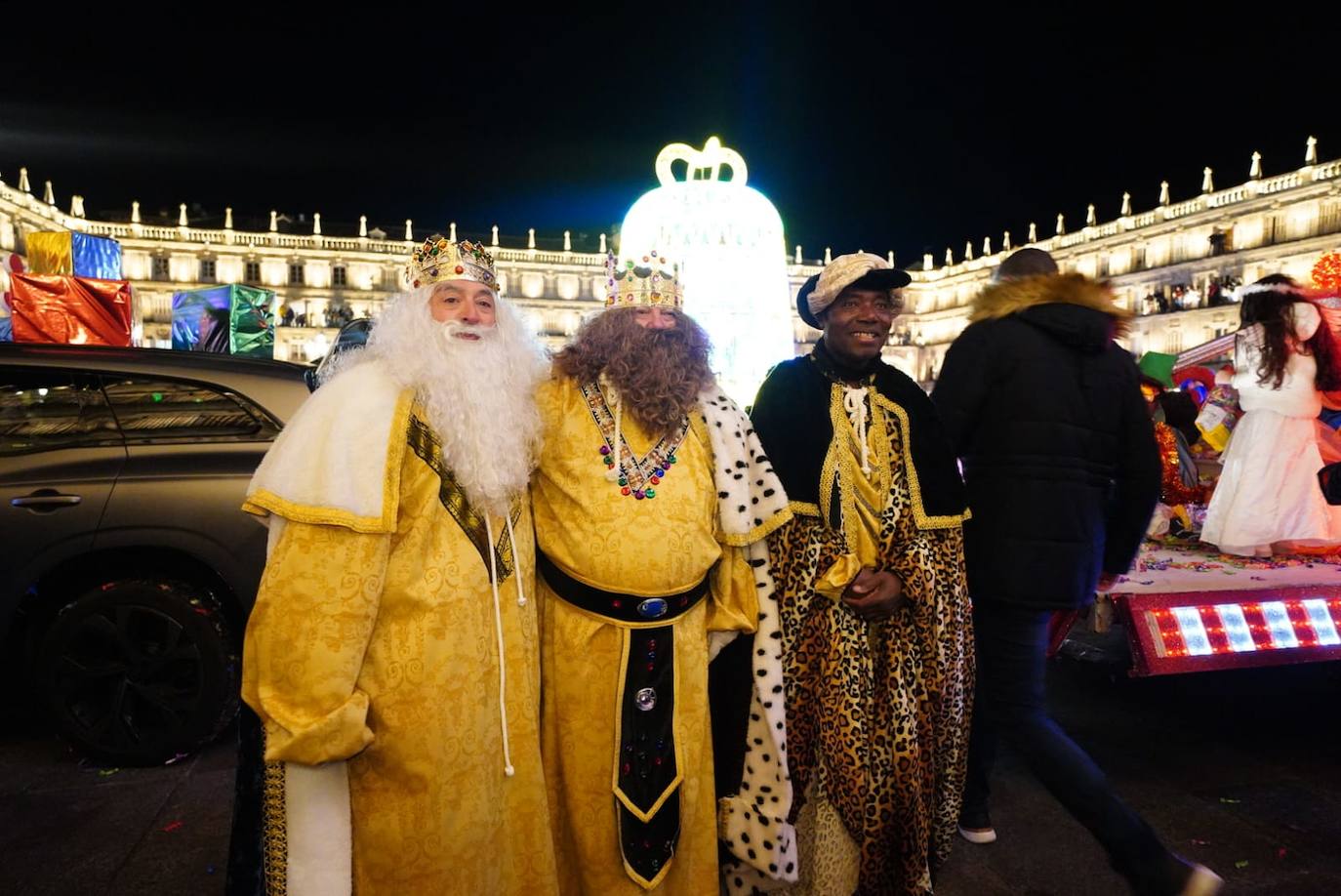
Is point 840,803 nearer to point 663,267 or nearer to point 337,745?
point 337,745

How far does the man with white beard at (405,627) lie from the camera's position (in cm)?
166

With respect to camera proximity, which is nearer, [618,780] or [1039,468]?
[618,780]

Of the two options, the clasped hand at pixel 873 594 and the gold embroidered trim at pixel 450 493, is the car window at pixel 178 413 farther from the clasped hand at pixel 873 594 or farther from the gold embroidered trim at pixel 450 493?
the clasped hand at pixel 873 594

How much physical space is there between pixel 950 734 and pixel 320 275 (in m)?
72.1

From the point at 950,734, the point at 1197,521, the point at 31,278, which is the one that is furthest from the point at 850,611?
the point at 31,278

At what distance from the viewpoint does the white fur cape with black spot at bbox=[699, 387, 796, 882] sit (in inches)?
87.7

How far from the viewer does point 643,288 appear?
7.55 ft

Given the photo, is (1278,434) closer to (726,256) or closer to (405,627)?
(405,627)

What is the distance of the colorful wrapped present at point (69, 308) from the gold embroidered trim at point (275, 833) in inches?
223

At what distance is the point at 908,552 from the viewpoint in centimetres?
240

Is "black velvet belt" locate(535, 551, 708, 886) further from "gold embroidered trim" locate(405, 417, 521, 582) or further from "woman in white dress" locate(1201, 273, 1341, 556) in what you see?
"woman in white dress" locate(1201, 273, 1341, 556)

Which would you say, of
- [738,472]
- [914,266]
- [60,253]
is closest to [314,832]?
[738,472]

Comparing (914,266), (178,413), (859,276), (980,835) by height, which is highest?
(914,266)

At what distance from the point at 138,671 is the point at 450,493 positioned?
2.32 meters
